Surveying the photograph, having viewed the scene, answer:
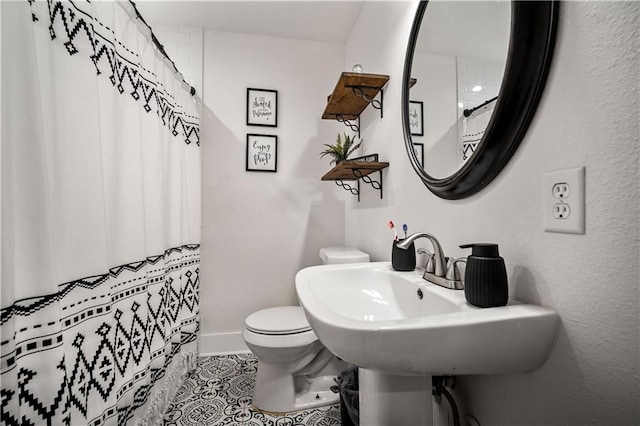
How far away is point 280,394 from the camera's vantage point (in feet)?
4.89

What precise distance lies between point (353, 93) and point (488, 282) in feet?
4.38

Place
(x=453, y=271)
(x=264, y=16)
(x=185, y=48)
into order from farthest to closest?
1. (x=185, y=48)
2. (x=264, y=16)
3. (x=453, y=271)

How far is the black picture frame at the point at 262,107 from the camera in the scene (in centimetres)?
220

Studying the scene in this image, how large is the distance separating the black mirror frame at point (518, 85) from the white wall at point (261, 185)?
5.10 feet

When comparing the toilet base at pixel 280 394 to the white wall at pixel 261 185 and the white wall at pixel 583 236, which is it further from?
the white wall at pixel 583 236

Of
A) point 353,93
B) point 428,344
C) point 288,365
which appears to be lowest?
point 288,365

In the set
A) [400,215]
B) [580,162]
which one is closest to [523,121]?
[580,162]

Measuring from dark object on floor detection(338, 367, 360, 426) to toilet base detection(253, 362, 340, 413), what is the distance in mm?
284

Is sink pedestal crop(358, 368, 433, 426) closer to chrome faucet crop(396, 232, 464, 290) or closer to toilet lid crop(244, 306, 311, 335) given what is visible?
chrome faucet crop(396, 232, 464, 290)

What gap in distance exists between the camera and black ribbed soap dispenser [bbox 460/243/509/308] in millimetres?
641

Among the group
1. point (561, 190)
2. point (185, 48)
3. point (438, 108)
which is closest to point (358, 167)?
point (438, 108)

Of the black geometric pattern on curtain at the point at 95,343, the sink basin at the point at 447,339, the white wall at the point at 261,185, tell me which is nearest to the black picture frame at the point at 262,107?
the white wall at the point at 261,185

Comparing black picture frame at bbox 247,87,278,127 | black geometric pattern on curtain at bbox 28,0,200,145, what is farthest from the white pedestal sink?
black picture frame at bbox 247,87,278,127

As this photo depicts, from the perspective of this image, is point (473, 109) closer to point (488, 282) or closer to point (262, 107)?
point (488, 282)
